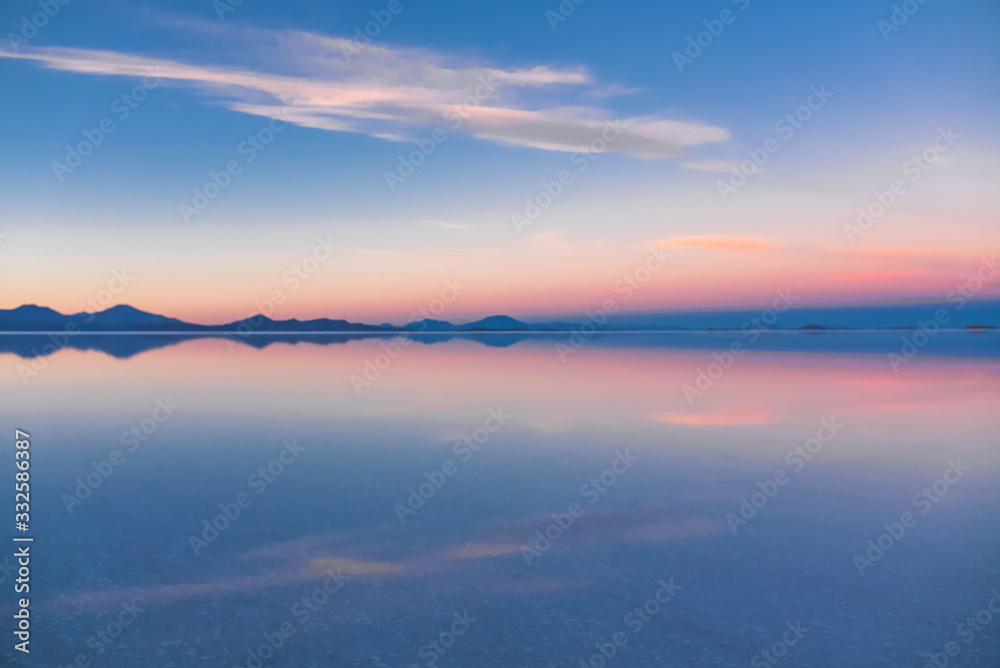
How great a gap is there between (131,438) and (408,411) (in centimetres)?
402

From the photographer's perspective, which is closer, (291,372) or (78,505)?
(78,505)

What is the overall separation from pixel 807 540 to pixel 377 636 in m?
3.26

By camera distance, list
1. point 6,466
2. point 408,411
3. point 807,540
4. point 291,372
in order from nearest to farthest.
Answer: point 807,540 → point 6,466 → point 408,411 → point 291,372

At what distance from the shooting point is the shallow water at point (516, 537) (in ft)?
11.5

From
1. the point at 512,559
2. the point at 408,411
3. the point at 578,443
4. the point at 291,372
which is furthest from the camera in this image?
the point at 291,372

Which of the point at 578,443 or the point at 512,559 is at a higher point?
the point at 578,443

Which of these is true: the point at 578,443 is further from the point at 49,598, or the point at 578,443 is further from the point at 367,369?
the point at 367,369

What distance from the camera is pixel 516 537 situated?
4.93m

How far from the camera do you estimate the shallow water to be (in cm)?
349

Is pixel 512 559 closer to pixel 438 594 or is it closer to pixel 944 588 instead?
pixel 438 594

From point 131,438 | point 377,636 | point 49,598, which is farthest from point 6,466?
point 377,636

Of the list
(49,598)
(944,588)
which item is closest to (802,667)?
(944,588)

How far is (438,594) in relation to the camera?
13.0 ft

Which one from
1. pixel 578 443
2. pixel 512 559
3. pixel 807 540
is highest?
pixel 578 443
